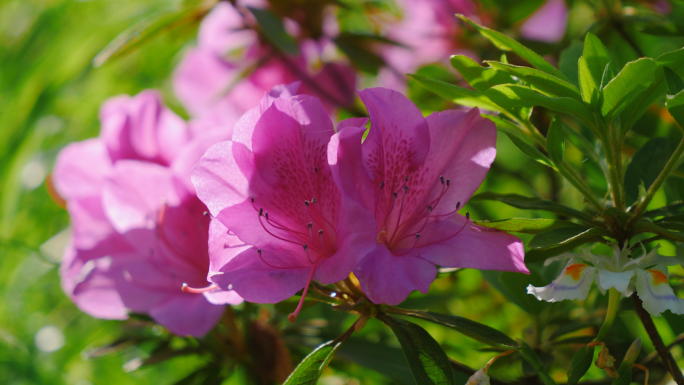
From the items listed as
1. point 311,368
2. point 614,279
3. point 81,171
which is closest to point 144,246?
point 81,171

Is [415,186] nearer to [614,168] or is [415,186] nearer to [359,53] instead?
[614,168]

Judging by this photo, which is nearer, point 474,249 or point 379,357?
point 474,249

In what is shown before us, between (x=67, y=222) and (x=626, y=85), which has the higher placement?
(x=626, y=85)

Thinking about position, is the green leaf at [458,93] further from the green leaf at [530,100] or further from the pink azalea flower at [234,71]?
the pink azalea flower at [234,71]

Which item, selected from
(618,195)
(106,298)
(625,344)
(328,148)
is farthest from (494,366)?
(106,298)

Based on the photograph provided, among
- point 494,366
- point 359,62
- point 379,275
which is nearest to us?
point 379,275

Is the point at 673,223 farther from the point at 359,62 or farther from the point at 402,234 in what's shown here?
the point at 359,62
